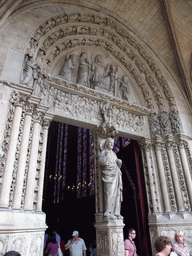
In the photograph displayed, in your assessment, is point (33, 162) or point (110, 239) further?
point (110, 239)

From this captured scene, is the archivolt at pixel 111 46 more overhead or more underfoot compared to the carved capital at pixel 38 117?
more overhead

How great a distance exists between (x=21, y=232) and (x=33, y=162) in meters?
1.14

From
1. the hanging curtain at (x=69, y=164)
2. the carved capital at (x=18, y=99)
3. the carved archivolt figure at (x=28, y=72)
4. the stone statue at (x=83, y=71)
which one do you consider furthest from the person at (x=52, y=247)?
the hanging curtain at (x=69, y=164)

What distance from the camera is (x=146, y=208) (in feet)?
16.8

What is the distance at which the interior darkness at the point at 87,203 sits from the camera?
5141 millimetres

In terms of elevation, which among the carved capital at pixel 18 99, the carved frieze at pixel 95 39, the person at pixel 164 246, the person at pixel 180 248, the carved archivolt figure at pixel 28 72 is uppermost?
the carved frieze at pixel 95 39

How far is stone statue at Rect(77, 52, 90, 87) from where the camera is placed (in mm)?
5308

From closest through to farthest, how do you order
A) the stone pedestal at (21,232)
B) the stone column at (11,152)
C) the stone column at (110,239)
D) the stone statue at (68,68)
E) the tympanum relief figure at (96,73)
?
the stone pedestal at (21,232), the stone column at (11,152), the stone column at (110,239), the stone statue at (68,68), the tympanum relief figure at (96,73)

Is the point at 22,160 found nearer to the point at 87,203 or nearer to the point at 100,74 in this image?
the point at 100,74

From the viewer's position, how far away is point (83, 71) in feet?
17.8

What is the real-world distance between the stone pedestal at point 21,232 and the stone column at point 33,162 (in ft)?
0.66

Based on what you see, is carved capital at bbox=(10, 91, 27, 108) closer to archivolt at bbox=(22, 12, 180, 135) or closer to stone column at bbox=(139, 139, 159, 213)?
archivolt at bbox=(22, 12, 180, 135)

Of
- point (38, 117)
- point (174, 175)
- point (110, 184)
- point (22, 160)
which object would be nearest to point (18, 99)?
point (38, 117)

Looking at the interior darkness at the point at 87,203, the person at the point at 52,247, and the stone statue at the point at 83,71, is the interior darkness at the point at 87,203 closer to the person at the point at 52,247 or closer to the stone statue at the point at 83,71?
the person at the point at 52,247
